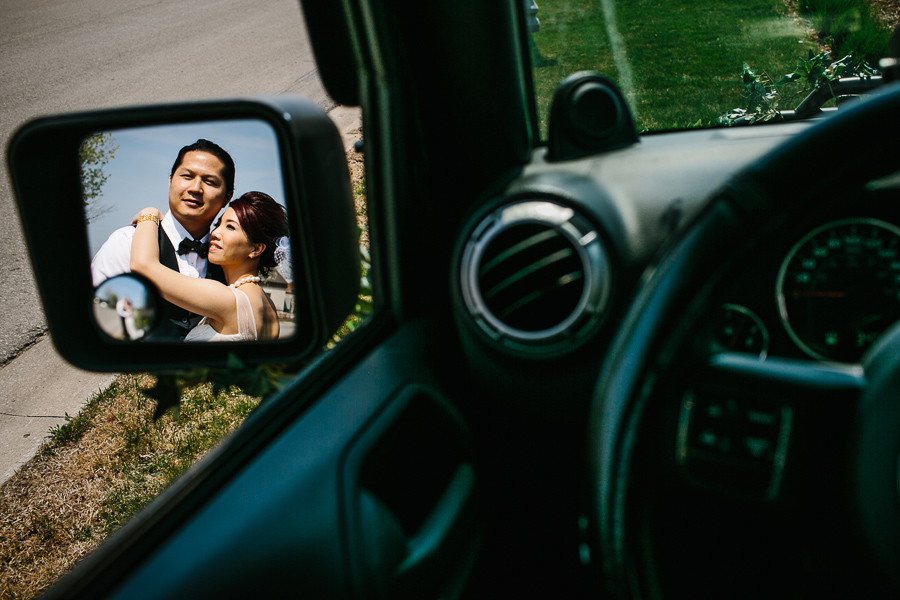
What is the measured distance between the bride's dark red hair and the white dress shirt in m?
0.09

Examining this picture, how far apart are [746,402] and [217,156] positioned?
A: 1.17m

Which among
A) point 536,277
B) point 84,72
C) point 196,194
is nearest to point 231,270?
point 196,194

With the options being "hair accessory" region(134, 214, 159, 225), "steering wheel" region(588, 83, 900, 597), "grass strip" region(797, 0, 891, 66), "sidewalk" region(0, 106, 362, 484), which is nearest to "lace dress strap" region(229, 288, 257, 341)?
"hair accessory" region(134, 214, 159, 225)

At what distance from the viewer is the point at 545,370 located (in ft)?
5.19

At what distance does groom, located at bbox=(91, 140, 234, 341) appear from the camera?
1.41 m

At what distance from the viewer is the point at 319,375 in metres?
1.54

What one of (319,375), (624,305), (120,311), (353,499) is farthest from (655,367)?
(120,311)

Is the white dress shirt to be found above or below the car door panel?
above

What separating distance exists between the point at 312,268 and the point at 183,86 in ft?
11.6

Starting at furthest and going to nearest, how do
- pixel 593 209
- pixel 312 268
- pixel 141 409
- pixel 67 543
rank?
pixel 141 409
pixel 67 543
pixel 593 209
pixel 312 268

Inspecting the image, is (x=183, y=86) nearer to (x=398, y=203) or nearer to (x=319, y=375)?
(x=398, y=203)

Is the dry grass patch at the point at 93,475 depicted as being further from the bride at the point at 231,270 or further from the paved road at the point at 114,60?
the bride at the point at 231,270

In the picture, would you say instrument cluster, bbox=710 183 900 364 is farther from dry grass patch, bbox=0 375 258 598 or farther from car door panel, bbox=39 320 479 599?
dry grass patch, bbox=0 375 258 598

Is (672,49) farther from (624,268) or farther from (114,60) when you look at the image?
(114,60)
